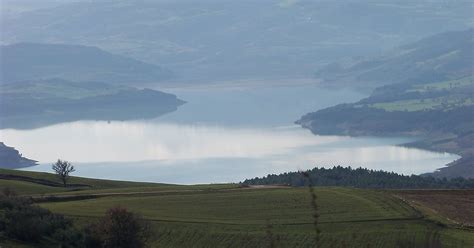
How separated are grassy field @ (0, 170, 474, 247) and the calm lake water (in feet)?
116

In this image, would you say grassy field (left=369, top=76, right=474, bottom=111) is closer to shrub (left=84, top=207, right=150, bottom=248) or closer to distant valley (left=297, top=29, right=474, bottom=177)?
distant valley (left=297, top=29, right=474, bottom=177)

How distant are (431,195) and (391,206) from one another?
4227 mm

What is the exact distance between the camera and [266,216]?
28.2m

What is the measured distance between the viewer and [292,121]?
117750 mm

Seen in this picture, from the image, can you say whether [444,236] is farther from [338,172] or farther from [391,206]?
[338,172]

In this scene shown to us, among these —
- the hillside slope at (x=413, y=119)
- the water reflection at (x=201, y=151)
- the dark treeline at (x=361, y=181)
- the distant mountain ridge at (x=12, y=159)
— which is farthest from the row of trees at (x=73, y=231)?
the hillside slope at (x=413, y=119)

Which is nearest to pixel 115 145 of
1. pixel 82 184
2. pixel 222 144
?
pixel 222 144

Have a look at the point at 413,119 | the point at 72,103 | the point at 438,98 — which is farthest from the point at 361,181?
the point at 72,103

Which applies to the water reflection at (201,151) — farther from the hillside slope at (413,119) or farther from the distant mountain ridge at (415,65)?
the distant mountain ridge at (415,65)

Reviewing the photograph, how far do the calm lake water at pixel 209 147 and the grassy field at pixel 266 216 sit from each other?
3538 cm

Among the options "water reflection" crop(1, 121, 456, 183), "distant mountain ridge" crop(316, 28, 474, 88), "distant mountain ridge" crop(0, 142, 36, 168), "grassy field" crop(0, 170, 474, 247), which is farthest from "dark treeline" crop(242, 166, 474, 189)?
"distant mountain ridge" crop(316, 28, 474, 88)

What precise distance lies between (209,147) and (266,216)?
64.2 m

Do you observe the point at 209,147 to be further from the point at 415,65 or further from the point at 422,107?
the point at 415,65

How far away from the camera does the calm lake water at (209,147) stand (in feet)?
249
